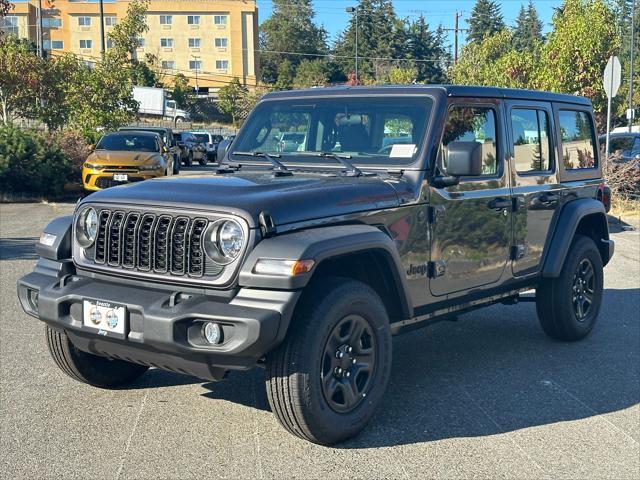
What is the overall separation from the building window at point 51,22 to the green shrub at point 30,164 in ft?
234

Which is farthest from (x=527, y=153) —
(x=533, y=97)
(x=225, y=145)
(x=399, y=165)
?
(x=225, y=145)

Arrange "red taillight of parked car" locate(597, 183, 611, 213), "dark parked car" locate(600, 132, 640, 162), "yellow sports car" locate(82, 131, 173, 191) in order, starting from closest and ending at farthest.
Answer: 1. "red taillight of parked car" locate(597, 183, 611, 213)
2. "yellow sports car" locate(82, 131, 173, 191)
3. "dark parked car" locate(600, 132, 640, 162)

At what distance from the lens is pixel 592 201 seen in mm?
6984

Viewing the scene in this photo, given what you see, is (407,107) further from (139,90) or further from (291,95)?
(139,90)

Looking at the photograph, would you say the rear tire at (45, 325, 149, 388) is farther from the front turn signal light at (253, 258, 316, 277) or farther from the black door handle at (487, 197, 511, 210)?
the black door handle at (487, 197, 511, 210)

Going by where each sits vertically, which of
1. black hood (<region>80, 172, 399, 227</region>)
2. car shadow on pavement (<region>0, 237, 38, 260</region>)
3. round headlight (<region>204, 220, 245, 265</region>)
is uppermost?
black hood (<region>80, 172, 399, 227</region>)

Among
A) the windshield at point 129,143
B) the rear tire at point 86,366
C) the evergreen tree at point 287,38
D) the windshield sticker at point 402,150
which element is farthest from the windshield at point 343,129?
the evergreen tree at point 287,38

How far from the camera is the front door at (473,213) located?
5281 mm

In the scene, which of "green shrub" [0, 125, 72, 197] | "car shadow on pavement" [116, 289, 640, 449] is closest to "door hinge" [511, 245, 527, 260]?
"car shadow on pavement" [116, 289, 640, 449]

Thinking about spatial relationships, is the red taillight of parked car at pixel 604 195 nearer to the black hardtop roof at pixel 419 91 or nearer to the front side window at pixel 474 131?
the black hardtop roof at pixel 419 91

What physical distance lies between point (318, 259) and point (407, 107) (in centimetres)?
182

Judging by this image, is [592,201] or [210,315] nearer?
[210,315]

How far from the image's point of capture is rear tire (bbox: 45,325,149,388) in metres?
5.11

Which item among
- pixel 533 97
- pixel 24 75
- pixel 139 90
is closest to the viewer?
pixel 533 97
